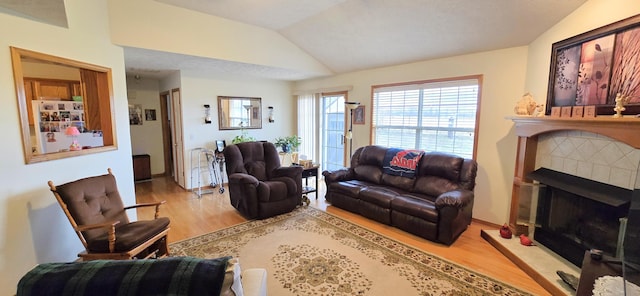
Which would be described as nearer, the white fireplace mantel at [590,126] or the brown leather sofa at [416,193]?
the white fireplace mantel at [590,126]

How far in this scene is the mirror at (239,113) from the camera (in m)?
5.58

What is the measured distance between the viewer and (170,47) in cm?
355

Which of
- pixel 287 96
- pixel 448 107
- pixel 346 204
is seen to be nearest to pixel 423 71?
pixel 448 107

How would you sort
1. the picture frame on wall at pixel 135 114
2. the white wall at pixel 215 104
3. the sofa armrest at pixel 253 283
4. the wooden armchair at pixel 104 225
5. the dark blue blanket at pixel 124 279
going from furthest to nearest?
the picture frame on wall at pixel 135 114 → the white wall at pixel 215 104 → the wooden armchair at pixel 104 225 → the sofa armrest at pixel 253 283 → the dark blue blanket at pixel 124 279

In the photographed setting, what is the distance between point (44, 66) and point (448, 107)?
516 centimetres

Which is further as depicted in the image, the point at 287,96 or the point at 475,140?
the point at 287,96

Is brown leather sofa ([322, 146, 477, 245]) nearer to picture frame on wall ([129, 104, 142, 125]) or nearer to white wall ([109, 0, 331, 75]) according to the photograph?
white wall ([109, 0, 331, 75])

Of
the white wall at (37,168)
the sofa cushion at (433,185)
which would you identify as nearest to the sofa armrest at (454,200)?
the sofa cushion at (433,185)

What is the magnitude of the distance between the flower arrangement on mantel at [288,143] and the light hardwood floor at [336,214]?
120 cm

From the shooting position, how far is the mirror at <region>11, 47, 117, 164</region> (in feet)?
9.00

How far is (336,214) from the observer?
4070 mm

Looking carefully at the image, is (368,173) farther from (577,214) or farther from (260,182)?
(577,214)

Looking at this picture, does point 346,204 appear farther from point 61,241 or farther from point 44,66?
point 44,66

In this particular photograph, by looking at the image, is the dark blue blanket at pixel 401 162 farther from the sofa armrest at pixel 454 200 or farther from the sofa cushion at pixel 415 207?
the sofa armrest at pixel 454 200
